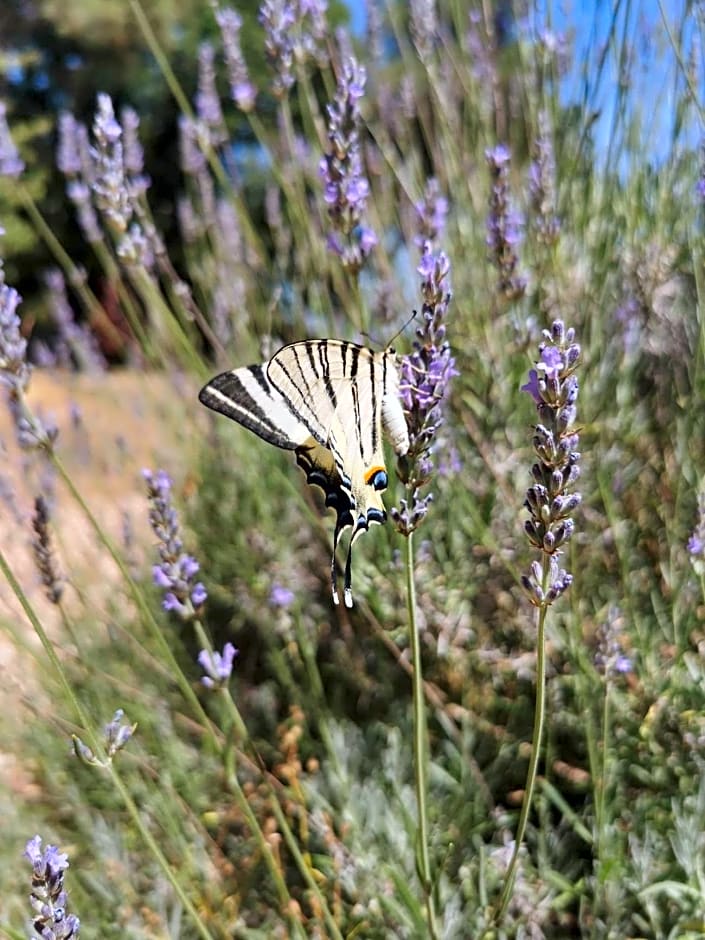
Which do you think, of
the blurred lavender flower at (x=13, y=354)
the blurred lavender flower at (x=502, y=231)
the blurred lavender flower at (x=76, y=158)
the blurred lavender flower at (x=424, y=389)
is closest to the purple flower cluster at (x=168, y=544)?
the blurred lavender flower at (x=13, y=354)

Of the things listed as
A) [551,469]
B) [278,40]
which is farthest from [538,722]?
[278,40]

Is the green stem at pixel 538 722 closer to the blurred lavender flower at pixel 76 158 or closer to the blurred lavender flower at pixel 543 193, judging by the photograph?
the blurred lavender flower at pixel 543 193

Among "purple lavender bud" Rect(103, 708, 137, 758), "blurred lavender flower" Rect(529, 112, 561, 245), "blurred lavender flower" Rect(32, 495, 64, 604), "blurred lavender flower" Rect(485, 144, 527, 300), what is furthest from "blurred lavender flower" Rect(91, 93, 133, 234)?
"purple lavender bud" Rect(103, 708, 137, 758)

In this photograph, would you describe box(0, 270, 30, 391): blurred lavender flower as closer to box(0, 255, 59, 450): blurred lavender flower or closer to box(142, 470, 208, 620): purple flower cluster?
box(0, 255, 59, 450): blurred lavender flower

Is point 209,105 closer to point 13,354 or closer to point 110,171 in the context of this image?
point 110,171

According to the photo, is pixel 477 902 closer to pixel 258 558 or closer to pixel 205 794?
pixel 205 794
